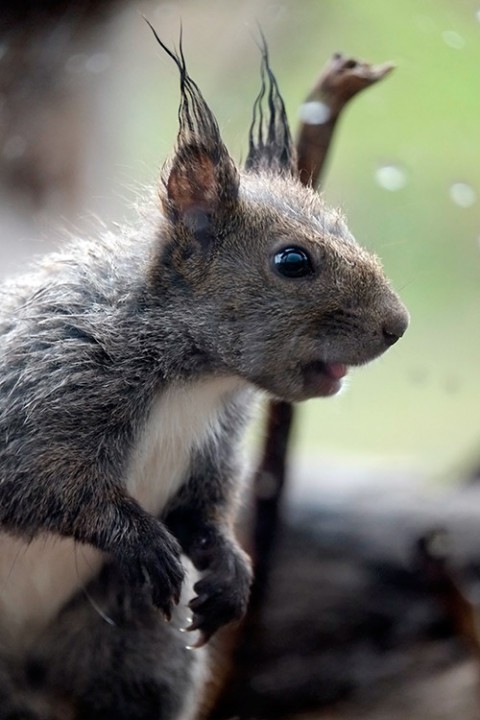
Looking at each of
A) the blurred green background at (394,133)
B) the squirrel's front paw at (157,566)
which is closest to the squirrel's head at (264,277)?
the blurred green background at (394,133)

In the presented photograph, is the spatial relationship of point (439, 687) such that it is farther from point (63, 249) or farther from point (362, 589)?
point (63, 249)

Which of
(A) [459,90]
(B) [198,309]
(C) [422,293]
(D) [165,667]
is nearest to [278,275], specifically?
(B) [198,309]

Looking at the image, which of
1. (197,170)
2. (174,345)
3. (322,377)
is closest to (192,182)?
(197,170)

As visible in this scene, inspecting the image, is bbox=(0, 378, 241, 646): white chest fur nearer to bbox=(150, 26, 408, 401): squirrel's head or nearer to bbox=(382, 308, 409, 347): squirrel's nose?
bbox=(150, 26, 408, 401): squirrel's head

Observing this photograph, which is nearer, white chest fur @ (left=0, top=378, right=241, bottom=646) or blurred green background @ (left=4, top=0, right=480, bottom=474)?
white chest fur @ (left=0, top=378, right=241, bottom=646)

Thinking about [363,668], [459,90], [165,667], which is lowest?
[363,668]

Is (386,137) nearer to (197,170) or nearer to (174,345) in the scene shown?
(197,170)

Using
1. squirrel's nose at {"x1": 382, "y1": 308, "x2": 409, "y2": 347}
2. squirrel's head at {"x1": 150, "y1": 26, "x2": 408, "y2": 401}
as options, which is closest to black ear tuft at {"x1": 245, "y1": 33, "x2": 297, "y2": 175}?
squirrel's head at {"x1": 150, "y1": 26, "x2": 408, "y2": 401}
